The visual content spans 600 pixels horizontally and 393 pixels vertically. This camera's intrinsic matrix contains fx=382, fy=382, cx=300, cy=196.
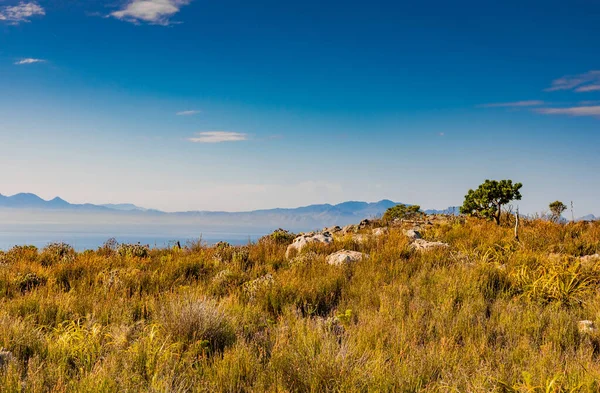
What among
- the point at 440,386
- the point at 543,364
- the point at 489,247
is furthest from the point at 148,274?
the point at 489,247

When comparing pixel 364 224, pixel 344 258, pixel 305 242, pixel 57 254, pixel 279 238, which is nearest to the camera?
pixel 344 258

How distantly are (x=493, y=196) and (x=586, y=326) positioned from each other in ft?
39.8

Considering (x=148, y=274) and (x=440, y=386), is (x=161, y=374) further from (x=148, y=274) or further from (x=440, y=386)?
(x=148, y=274)

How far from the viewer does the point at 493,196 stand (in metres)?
16.4

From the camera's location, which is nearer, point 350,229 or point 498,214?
point 498,214

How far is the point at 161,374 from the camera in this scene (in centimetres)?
357

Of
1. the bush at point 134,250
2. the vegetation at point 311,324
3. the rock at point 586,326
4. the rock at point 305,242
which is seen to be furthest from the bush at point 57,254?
the rock at point 586,326

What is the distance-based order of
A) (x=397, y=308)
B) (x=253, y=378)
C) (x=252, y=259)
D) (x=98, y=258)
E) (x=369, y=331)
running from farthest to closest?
(x=252, y=259) → (x=98, y=258) → (x=397, y=308) → (x=369, y=331) → (x=253, y=378)

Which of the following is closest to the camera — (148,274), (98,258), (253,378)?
(253,378)

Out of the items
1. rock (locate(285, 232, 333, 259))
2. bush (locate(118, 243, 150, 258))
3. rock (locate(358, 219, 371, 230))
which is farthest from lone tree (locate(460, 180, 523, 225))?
bush (locate(118, 243, 150, 258))

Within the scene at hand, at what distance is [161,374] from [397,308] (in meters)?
3.54

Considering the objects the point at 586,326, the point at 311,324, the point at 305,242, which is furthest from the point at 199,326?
the point at 305,242

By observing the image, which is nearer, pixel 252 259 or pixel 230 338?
pixel 230 338

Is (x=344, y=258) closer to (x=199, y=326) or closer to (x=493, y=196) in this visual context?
(x=199, y=326)
